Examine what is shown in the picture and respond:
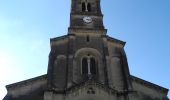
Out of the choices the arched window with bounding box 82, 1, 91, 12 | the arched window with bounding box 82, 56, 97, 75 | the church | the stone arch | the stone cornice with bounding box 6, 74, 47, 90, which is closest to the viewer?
the church

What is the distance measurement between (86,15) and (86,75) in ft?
30.7

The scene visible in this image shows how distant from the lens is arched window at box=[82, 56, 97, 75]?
32.2m

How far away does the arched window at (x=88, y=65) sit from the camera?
32.2 meters

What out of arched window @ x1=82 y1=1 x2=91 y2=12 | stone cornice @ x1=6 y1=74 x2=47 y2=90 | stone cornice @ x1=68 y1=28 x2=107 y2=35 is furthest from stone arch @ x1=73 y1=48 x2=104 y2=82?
arched window @ x1=82 y1=1 x2=91 y2=12

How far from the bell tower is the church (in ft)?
0.38

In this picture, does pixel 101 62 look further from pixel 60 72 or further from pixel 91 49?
pixel 60 72

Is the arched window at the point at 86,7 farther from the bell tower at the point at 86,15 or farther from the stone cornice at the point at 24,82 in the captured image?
the stone cornice at the point at 24,82

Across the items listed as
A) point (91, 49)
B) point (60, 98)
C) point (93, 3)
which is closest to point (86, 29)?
point (91, 49)

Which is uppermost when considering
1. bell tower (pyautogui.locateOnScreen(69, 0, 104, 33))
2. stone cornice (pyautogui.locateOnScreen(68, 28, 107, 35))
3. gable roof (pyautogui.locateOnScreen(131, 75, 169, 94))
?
bell tower (pyautogui.locateOnScreen(69, 0, 104, 33))

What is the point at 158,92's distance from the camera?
104 feet

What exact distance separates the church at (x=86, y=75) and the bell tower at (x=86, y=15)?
11 cm

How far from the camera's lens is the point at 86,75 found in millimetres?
31594

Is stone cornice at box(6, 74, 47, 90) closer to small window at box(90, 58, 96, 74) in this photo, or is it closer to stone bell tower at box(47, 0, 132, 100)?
stone bell tower at box(47, 0, 132, 100)

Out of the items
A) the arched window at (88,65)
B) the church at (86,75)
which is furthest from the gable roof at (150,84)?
the arched window at (88,65)
